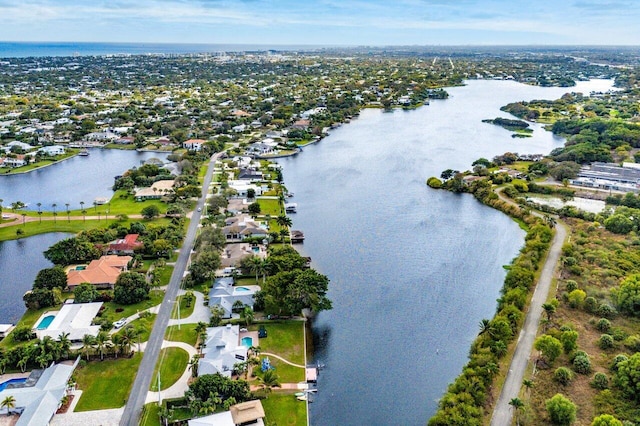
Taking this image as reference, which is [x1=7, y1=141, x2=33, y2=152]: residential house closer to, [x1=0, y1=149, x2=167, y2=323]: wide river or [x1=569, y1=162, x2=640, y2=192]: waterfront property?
[x1=0, y1=149, x2=167, y2=323]: wide river

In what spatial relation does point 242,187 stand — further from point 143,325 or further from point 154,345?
point 154,345

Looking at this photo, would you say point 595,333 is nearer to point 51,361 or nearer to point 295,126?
point 51,361

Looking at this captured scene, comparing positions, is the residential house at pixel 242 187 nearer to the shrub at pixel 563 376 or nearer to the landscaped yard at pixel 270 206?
the landscaped yard at pixel 270 206

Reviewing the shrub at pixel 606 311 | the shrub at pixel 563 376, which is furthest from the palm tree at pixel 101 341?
the shrub at pixel 606 311

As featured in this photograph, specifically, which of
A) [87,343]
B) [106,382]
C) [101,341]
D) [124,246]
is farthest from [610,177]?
[87,343]

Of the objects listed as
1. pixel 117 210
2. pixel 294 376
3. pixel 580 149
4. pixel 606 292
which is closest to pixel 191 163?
pixel 117 210
